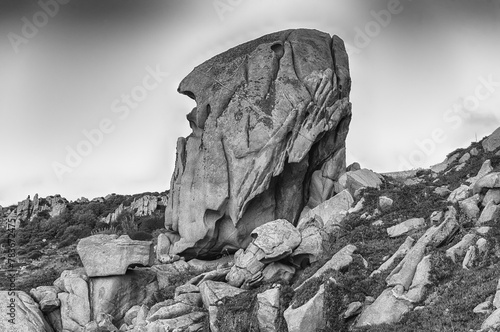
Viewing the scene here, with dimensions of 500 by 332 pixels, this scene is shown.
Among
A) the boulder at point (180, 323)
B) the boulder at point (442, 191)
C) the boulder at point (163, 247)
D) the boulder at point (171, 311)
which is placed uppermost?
the boulder at point (163, 247)

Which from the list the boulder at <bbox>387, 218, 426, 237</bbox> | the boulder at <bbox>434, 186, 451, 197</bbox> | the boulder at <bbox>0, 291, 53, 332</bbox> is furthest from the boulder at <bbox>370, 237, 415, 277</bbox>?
the boulder at <bbox>0, 291, 53, 332</bbox>

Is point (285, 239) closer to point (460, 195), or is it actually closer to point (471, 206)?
point (471, 206)

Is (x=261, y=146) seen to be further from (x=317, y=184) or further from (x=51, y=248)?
(x=51, y=248)

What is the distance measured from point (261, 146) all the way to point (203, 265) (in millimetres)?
9249

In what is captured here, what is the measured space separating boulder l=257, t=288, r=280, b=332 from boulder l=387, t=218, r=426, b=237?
953 cm

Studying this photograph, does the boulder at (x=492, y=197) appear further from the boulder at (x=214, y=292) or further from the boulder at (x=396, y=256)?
the boulder at (x=214, y=292)

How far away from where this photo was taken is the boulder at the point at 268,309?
2462 cm

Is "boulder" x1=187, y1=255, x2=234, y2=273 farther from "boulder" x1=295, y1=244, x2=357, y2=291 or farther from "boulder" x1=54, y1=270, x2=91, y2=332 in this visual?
"boulder" x1=295, y1=244, x2=357, y2=291

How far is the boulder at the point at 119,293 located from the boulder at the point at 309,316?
526 inches

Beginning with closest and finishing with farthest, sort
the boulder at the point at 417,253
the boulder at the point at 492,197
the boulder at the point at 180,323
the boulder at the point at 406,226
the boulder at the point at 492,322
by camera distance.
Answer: the boulder at the point at 492,322 < the boulder at the point at 417,253 < the boulder at the point at 180,323 < the boulder at the point at 492,197 < the boulder at the point at 406,226

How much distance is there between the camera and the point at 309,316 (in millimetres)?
23297

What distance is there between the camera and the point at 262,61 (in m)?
42.8

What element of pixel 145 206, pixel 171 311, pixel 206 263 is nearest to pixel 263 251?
pixel 171 311

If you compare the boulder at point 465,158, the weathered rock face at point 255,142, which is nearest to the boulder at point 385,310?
the weathered rock face at point 255,142
